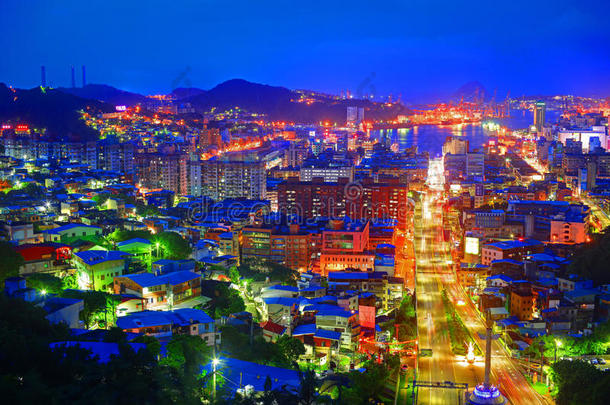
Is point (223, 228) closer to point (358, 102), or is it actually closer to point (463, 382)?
point (463, 382)

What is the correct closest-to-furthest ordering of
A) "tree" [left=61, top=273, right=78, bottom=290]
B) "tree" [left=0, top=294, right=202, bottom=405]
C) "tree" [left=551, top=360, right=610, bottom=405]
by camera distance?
"tree" [left=0, top=294, right=202, bottom=405] → "tree" [left=551, top=360, right=610, bottom=405] → "tree" [left=61, top=273, right=78, bottom=290]

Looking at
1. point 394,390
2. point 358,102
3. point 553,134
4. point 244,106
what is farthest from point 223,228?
point 358,102

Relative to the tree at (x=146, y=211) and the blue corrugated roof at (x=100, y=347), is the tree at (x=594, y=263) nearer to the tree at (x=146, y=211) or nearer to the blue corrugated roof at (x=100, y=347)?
the blue corrugated roof at (x=100, y=347)

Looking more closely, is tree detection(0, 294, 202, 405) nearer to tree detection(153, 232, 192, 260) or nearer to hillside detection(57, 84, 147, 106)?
tree detection(153, 232, 192, 260)

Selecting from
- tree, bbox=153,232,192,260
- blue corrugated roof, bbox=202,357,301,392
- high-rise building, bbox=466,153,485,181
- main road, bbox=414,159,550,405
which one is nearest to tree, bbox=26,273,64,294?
blue corrugated roof, bbox=202,357,301,392

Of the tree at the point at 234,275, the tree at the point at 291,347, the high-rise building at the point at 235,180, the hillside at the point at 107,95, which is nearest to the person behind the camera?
the tree at the point at 291,347

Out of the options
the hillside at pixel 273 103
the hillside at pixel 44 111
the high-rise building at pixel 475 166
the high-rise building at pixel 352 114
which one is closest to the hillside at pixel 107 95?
the hillside at pixel 273 103

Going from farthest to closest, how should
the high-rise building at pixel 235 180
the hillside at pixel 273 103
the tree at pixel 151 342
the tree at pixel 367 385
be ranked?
the hillside at pixel 273 103, the high-rise building at pixel 235 180, the tree at pixel 367 385, the tree at pixel 151 342
